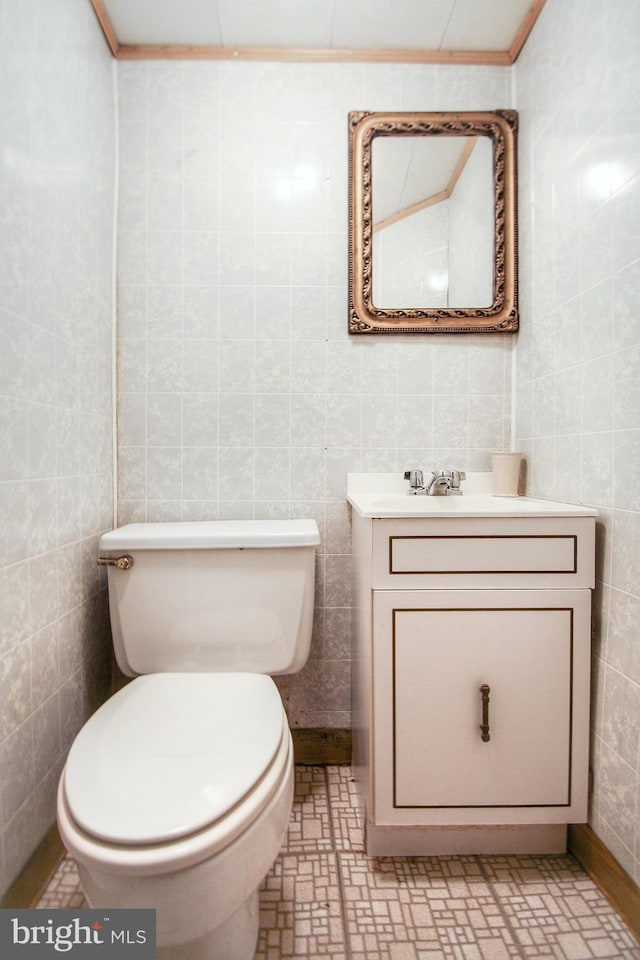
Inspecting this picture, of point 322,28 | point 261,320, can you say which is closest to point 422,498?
point 261,320

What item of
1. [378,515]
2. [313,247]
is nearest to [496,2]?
[313,247]

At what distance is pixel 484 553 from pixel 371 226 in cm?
102

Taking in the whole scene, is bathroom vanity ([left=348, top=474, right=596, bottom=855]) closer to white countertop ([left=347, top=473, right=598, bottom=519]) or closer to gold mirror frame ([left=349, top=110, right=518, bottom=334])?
white countertop ([left=347, top=473, right=598, bottom=519])

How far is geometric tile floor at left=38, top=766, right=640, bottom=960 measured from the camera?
910 millimetres

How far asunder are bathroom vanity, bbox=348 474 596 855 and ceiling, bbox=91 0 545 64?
1379mm

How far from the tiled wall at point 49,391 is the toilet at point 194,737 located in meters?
0.15

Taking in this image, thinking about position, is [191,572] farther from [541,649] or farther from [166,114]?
[166,114]

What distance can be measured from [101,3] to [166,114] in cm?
27

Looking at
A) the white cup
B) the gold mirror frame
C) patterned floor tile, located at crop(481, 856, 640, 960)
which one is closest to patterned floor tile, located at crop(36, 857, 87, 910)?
patterned floor tile, located at crop(481, 856, 640, 960)

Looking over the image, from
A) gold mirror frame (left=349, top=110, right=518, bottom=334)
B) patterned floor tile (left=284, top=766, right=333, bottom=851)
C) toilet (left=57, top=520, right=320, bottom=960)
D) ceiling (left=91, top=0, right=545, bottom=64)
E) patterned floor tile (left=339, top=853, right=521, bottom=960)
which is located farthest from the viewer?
gold mirror frame (left=349, top=110, right=518, bottom=334)

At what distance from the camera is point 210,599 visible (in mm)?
1202

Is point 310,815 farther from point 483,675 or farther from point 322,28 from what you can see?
point 322,28

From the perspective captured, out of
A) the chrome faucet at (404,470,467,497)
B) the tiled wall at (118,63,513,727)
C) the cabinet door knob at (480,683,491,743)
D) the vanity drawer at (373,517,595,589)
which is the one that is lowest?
the cabinet door knob at (480,683,491,743)

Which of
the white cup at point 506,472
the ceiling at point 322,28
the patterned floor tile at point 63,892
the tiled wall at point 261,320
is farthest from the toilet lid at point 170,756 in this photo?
the ceiling at point 322,28
